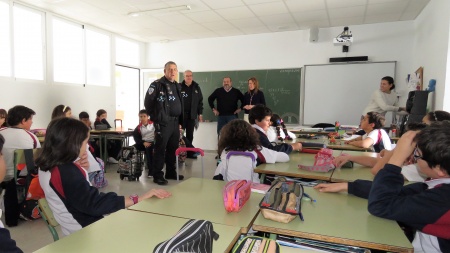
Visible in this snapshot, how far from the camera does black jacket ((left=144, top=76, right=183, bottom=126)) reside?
4168mm

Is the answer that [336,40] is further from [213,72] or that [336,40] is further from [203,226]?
[203,226]

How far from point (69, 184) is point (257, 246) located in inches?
36.3

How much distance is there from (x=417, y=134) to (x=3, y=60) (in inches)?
227

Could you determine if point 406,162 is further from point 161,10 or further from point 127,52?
point 127,52

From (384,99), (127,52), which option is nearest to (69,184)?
(384,99)

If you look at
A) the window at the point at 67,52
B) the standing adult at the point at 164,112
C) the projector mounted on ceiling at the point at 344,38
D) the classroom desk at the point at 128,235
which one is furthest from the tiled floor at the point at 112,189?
the projector mounted on ceiling at the point at 344,38

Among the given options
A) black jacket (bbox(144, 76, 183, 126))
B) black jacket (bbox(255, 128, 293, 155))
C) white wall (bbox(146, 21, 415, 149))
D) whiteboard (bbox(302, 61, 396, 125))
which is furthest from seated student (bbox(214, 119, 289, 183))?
white wall (bbox(146, 21, 415, 149))

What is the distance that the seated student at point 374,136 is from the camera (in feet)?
10.6

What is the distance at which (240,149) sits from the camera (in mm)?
2355

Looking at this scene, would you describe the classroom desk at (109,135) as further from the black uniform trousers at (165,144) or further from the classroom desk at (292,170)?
the classroom desk at (292,170)

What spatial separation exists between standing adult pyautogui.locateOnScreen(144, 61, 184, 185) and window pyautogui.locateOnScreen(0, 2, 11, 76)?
8.60 ft

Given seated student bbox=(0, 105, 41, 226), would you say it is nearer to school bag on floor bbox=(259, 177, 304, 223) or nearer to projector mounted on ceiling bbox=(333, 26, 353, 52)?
school bag on floor bbox=(259, 177, 304, 223)

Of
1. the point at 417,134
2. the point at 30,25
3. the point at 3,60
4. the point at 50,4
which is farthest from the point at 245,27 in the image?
the point at 417,134

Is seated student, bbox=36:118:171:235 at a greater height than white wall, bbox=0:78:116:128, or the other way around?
white wall, bbox=0:78:116:128
